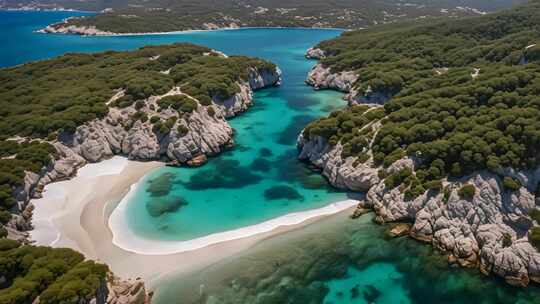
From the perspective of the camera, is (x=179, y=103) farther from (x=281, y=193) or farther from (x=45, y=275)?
(x=45, y=275)

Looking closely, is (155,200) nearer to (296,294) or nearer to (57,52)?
(296,294)

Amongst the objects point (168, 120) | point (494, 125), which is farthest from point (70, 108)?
point (494, 125)

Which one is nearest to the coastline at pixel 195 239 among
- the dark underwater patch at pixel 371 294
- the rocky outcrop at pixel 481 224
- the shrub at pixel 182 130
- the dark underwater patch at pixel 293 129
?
the rocky outcrop at pixel 481 224

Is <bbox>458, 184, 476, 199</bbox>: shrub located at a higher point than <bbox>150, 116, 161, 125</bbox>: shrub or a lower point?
higher

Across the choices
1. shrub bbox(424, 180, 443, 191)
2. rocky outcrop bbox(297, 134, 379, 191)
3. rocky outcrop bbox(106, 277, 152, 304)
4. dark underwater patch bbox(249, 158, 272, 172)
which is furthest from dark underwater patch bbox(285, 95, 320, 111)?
rocky outcrop bbox(106, 277, 152, 304)

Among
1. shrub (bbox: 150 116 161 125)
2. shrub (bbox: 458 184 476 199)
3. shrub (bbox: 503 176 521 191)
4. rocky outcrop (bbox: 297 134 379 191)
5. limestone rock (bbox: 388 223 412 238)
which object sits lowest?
limestone rock (bbox: 388 223 412 238)

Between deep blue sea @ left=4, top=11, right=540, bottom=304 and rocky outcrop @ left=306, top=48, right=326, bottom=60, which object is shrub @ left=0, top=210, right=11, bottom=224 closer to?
deep blue sea @ left=4, top=11, right=540, bottom=304
